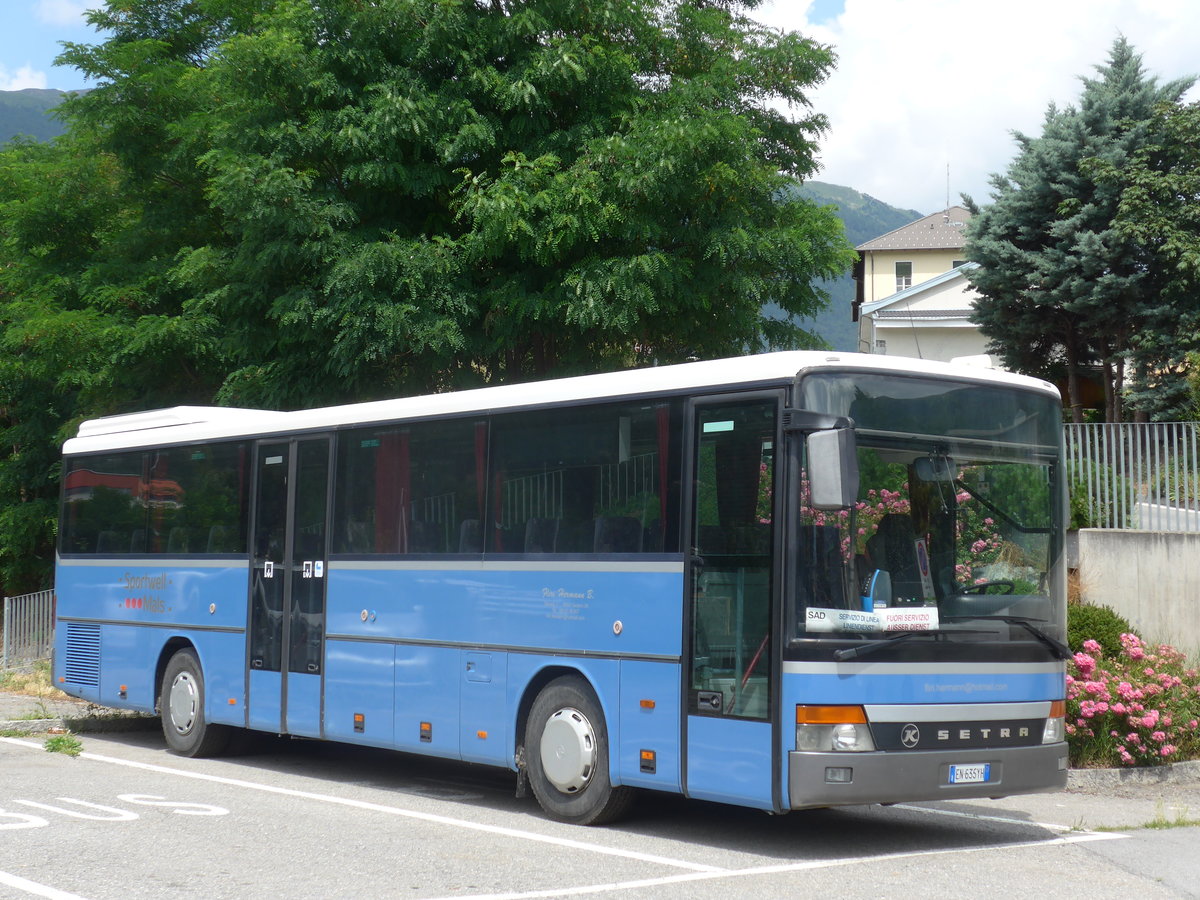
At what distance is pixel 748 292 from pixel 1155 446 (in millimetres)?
5041

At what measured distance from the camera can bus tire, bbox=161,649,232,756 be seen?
14.5 m

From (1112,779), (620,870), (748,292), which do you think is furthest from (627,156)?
(620,870)

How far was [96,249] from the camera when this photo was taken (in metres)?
25.5

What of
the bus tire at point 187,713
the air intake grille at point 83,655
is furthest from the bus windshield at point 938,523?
the air intake grille at point 83,655

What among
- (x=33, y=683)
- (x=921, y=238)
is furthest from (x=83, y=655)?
(x=921, y=238)

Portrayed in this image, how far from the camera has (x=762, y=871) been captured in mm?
8344

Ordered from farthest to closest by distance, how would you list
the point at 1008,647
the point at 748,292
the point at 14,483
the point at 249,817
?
the point at 14,483, the point at 748,292, the point at 249,817, the point at 1008,647

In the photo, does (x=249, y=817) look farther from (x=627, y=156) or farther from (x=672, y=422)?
(x=627, y=156)

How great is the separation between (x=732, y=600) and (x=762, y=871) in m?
1.64

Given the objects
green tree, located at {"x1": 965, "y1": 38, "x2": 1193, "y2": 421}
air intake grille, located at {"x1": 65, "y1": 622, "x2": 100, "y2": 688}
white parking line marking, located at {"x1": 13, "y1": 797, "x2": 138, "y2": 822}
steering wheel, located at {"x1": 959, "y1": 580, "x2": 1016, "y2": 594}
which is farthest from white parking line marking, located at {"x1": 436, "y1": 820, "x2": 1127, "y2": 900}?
green tree, located at {"x1": 965, "y1": 38, "x2": 1193, "y2": 421}

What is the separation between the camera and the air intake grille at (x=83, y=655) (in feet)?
52.9

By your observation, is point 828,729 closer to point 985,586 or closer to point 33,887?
point 985,586

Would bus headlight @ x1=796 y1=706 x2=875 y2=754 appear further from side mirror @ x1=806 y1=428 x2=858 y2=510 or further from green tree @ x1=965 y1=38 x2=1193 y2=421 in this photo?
green tree @ x1=965 y1=38 x2=1193 y2=421

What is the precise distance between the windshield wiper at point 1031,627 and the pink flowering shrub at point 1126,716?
3244 mm
